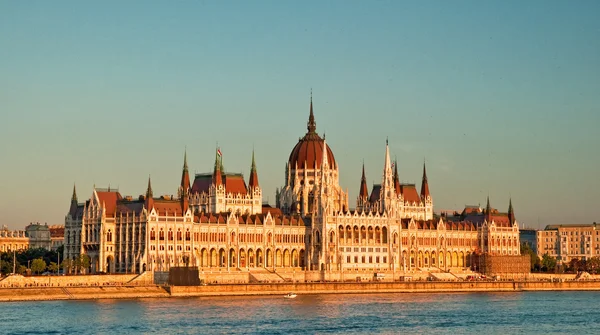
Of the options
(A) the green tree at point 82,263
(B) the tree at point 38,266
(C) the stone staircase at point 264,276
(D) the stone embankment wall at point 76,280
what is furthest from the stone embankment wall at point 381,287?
(B) the tree at point 38,266

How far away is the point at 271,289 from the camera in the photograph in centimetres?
16312

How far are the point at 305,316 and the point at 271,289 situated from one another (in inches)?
1586

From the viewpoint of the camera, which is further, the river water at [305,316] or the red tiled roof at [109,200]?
the red tiled roof at [109,200]

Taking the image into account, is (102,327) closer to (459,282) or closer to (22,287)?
(22,287)

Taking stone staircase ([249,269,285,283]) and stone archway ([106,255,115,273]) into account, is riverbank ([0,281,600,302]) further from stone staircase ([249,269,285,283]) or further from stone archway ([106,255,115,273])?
stone archway ([106,255,115,273])

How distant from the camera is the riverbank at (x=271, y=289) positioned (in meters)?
143

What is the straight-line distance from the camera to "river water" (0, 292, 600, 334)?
108 metres

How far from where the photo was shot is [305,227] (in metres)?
198

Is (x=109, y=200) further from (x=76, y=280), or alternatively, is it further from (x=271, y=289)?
(x=271, y=289)

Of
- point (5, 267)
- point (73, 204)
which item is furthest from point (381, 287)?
point (5, 267)

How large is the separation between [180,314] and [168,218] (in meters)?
58.3

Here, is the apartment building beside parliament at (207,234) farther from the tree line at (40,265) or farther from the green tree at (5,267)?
the green tree at (5,267)

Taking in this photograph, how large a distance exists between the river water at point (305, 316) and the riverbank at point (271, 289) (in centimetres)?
404

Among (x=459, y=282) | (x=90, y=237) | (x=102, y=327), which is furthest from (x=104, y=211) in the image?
(x=102, y=327)
